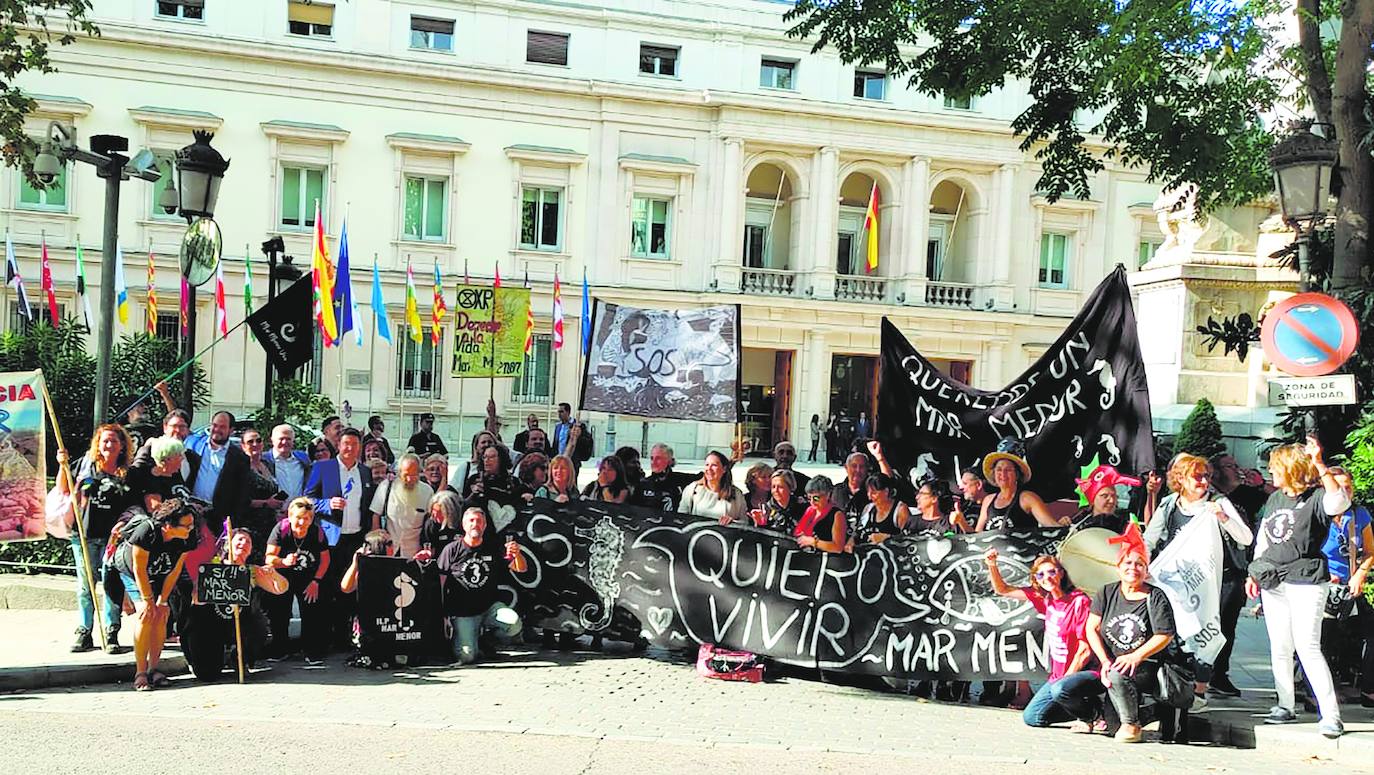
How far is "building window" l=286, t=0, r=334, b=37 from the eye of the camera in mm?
33781

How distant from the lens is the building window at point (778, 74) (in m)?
37.2

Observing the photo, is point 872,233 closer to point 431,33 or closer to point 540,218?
point 540,218

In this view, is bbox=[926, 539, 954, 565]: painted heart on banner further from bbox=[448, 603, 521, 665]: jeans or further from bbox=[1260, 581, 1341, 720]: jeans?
bbox=[448, 603, 521, 665]: jeans

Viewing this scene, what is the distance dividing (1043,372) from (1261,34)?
3915 mm

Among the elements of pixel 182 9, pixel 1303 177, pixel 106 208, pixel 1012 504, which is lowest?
pixel 1012 504

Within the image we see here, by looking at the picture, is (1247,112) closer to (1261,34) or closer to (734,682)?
(1261,34)

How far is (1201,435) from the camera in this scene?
48.7 feet

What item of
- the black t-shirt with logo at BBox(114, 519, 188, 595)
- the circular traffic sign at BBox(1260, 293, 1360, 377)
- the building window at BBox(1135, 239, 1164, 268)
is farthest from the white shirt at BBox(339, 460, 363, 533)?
the building window at BBox(1135, 239, 1164, 268)

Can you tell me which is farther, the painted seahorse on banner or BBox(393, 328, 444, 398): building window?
BBox(393, 328, 444, 398): building window

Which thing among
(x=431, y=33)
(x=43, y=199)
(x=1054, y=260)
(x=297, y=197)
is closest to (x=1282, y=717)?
(x=297, y=197)

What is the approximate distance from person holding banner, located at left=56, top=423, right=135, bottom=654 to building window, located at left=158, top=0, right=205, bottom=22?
27.7 m

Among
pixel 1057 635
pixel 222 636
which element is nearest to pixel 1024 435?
pixel 1057 635

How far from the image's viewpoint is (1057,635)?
26.9ft

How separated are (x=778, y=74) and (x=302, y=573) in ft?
101
